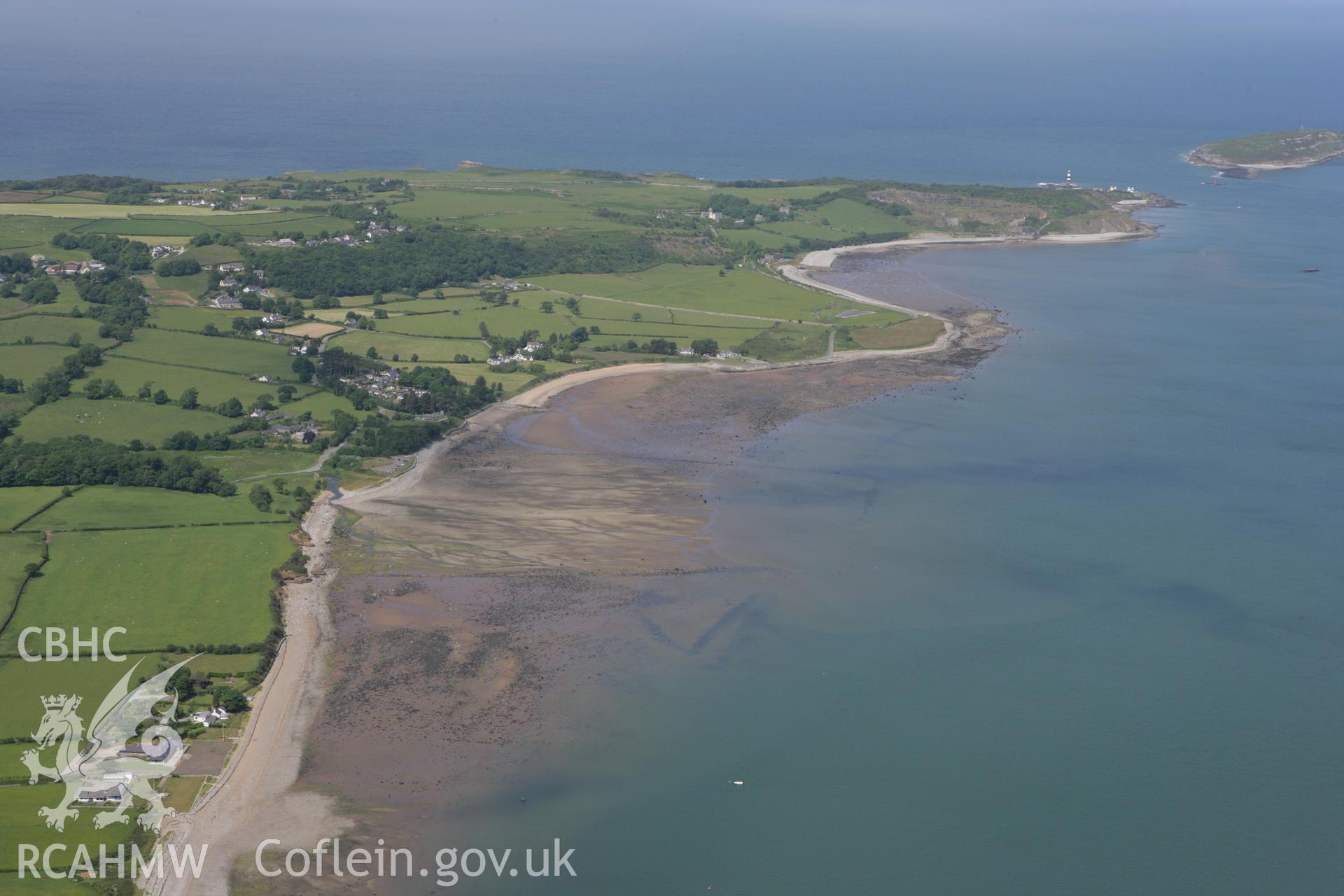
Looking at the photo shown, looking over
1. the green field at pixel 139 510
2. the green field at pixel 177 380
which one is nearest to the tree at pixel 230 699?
the green field at pixel 139 510

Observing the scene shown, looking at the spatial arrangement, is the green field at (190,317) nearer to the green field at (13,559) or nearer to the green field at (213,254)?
the green field at (213,254)

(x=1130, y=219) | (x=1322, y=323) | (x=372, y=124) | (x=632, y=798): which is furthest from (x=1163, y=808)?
(x=372, y=124)

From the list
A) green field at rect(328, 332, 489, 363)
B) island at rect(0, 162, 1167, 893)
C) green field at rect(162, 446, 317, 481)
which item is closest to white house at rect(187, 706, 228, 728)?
island at rect(0, 162, 1167, 893)

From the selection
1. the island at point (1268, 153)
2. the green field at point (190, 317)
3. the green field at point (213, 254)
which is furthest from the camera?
the island at point (1268, 153)

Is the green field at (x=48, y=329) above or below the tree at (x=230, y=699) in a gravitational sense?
above

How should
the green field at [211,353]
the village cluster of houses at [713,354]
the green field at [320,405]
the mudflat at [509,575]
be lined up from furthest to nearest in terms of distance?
the village cluster of houses at [713,354] < the green field at [211,353] < the green field at [320,405] < the mudflat at [509,575]

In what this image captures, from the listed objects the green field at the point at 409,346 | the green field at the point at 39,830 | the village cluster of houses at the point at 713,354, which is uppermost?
the green field at the point at 409,346

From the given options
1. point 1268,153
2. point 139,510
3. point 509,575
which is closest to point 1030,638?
point 509,575
